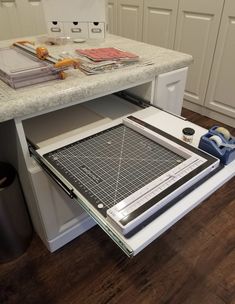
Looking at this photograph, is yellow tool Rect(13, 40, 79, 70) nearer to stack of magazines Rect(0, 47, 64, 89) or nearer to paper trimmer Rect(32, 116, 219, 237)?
stack of magazines Rect(0, 47, 64, 89)

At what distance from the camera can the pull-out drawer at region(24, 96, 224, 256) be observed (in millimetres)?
510

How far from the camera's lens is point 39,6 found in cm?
224

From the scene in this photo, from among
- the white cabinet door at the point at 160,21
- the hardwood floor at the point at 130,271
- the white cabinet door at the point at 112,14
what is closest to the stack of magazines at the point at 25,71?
the hardwood floor at the point at 130,271

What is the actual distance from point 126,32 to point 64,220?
2042mm

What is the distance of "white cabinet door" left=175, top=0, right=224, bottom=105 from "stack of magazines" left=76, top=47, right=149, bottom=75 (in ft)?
3.94

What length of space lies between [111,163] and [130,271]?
0.63 meters

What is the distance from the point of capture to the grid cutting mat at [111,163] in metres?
0.59

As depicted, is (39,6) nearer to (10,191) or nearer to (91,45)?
(91,45)

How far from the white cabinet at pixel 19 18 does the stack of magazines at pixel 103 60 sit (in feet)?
4.95

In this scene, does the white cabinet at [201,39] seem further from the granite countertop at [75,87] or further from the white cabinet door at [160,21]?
the granite countertop at [75,87]

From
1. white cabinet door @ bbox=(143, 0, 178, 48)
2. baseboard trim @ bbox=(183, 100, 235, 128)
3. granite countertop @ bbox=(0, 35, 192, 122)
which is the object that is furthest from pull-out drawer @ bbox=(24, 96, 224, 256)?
white cabinet door @ bbox=(143, 0, 178, 48)

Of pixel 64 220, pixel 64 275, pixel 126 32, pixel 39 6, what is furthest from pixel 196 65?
pixel 64 275

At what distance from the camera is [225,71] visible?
75.0 inches

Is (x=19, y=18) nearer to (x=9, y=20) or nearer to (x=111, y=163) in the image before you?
(x=9, y=20)
